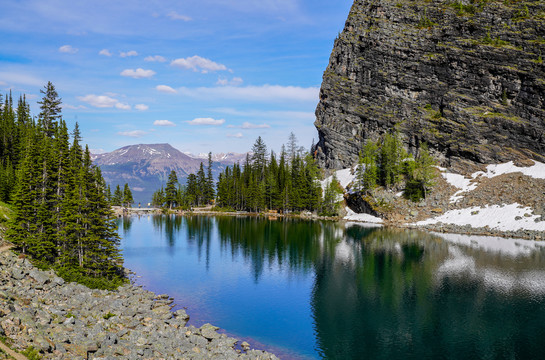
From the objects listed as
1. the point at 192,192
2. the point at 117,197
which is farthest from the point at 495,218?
the point at 117,197

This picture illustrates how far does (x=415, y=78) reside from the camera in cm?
14738

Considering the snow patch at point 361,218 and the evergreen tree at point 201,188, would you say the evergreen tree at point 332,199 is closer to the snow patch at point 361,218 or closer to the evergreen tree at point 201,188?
the snow patch at point 361,218

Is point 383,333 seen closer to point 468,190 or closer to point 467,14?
point 468,190

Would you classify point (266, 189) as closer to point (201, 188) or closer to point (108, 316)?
point (201, 188)

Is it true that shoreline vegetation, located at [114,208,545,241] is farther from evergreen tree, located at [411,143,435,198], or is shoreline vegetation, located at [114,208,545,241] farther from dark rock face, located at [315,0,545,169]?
dark rock face, located at [315,0,545,169]

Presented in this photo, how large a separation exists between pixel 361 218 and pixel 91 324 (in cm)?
10750

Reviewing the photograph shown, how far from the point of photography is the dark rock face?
125625 millimetres

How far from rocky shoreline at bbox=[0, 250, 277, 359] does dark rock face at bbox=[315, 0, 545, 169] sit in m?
121

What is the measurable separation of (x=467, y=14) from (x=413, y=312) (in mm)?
142053

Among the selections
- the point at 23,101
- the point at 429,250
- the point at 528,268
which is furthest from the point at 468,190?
the point at 23,101

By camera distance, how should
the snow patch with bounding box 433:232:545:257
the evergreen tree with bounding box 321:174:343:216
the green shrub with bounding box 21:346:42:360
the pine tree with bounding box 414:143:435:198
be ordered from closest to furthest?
1. the green shrub with bounding box 21:346:42:360
2. the snow patch with bounding box 433:232:545:257
3. the pine tree with bounding box 414:143:435:198
4. the evergreen tree with bounding box 321:174:343:216

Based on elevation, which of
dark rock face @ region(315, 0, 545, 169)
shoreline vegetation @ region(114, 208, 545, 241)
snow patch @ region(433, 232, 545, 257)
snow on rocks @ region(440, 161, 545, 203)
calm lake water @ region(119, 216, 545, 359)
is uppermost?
dark rock face @ region(315, 0, 545, 169)

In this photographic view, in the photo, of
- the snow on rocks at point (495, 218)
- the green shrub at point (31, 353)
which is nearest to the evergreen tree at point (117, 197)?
the snow on rocks at point (495, 218)

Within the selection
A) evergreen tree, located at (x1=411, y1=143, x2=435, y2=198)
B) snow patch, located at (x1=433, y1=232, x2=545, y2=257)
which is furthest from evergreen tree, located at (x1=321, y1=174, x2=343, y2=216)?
snow patch, located at (x1=433, y1=232, x2=545, y2=257)
